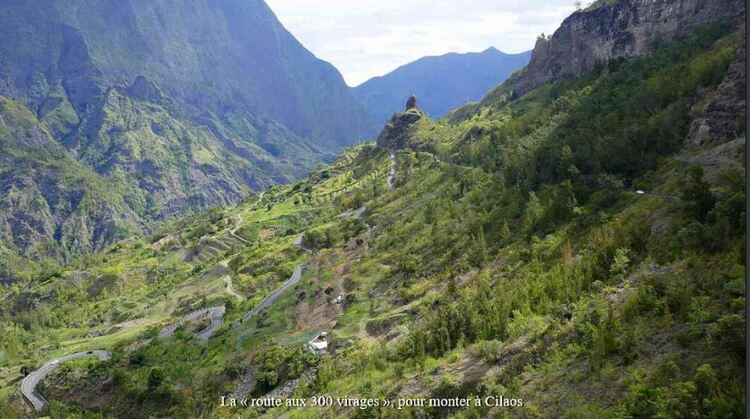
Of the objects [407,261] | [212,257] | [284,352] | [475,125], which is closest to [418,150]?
[475,125]

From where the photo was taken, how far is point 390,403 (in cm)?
3653

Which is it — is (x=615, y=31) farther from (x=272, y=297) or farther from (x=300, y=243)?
(x=272, y=297)

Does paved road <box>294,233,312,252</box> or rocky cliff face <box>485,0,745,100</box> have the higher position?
rocky cliff face <box>485,0,745,100</box>

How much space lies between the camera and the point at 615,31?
5295 inches

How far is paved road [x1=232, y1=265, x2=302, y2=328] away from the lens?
9543 cm

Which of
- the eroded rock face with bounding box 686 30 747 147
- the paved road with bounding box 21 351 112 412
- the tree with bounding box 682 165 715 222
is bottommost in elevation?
the paved road with bounding box 21 351 112 412

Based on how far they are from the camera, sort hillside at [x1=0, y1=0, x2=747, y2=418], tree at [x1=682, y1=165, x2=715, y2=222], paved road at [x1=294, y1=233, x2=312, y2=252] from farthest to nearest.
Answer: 1. paved road at [x1=294, y1=233, x2=312, y2=252]
2. tree at [x1=682, y1=165, x2=715, y2=222]
3. hillside at [x1=0, y1=0, x2=747, y2=418]

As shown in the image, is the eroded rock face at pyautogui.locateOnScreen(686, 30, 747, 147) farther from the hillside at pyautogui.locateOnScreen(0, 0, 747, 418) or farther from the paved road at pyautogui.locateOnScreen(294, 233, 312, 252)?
the paved road at pyautogui.locateOnScreen(294, 233, 312, 252)

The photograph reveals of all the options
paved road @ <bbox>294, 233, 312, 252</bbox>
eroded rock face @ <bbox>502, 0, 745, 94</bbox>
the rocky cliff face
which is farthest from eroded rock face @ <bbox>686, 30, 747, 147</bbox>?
paved road @ <bbox>294, 233, 312, 252</bbox>

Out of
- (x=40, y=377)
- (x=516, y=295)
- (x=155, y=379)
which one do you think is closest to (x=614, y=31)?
(x=516, y=295)

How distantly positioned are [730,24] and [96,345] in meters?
142

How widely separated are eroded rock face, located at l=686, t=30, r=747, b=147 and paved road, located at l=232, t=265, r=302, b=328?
240 ft

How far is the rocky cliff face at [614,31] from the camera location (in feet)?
348

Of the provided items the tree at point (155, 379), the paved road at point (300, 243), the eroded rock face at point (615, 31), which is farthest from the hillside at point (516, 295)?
the paved road at point (300, 243)
